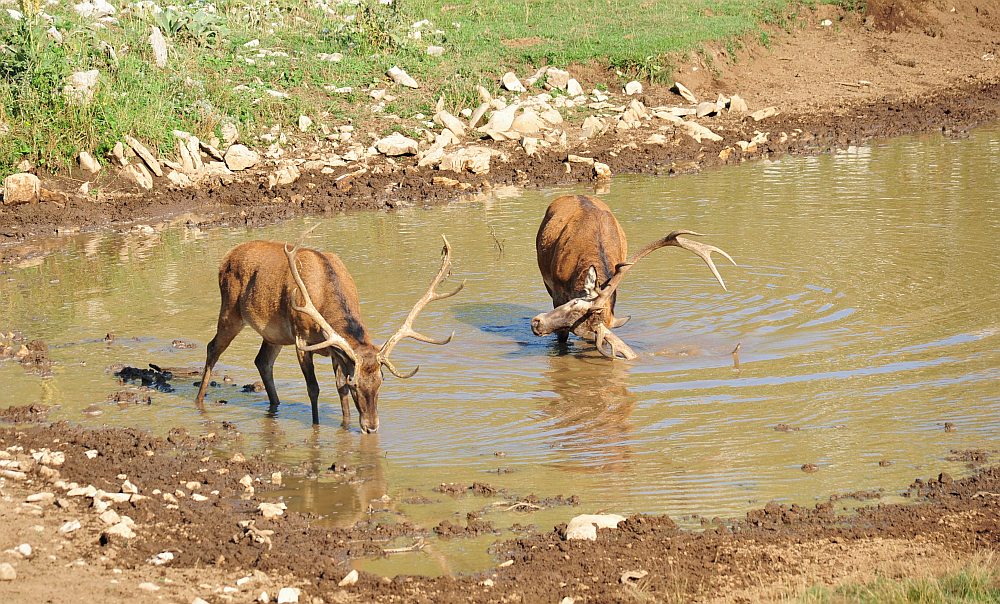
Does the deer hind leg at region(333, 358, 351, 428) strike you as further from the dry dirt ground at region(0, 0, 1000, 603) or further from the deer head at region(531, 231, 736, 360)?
the deer head at region(531, 231, 736, 360)

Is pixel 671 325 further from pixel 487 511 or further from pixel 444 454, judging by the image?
pixel 487 511

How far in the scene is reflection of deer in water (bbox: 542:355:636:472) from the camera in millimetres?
8586

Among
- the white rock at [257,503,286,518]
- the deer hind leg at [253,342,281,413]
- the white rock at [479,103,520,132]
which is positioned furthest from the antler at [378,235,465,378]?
the white rock at [479,103,520,132]

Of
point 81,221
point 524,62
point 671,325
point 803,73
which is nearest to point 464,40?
point 524,62

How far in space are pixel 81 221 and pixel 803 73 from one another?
1632 centimetres

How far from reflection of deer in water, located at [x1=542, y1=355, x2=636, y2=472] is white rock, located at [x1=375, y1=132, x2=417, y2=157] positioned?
10.0 meters

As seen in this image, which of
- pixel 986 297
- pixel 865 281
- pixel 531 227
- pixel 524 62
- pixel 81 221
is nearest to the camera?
pixel 986 297

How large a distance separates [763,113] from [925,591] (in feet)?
63.3

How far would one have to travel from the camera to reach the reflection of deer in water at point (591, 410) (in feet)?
28.2

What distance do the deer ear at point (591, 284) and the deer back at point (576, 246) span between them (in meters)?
0.16

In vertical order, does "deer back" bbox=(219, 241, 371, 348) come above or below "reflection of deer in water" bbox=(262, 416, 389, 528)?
above

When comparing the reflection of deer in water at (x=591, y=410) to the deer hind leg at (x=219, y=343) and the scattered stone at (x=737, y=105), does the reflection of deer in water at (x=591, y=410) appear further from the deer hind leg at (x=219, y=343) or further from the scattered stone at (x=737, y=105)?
the scattered stone at (x=737, y=105)

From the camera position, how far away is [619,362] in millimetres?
11055

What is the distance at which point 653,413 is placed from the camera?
31.2 ft
